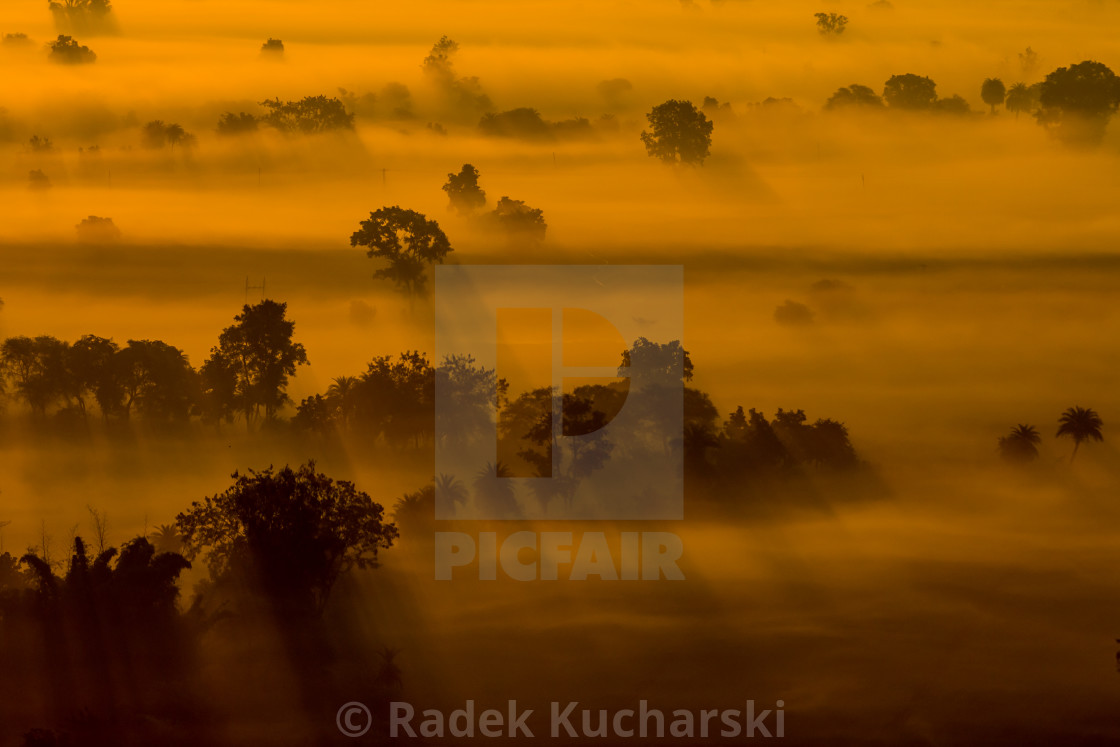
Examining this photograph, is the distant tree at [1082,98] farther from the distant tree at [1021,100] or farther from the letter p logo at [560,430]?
the letter p logo at [560,430]

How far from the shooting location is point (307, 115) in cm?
16925

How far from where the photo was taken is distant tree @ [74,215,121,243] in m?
149

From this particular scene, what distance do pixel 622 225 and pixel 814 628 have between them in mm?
92023

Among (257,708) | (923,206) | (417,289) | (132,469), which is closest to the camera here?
(257,708)

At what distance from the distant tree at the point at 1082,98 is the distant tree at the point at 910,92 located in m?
13.3

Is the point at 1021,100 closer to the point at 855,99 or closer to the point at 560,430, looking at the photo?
the point at 855,99

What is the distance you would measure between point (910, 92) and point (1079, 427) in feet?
256

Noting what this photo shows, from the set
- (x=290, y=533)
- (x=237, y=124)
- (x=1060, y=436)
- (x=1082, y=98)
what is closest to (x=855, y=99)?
(x=1082, y=98)

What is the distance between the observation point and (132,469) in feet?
325

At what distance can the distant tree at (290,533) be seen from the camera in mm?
70000

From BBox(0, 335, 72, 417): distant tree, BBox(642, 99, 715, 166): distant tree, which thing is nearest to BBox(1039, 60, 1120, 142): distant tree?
BBox(642, 99, 715, 166): distant tree

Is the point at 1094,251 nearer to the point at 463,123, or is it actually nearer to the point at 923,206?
the point at 923,206

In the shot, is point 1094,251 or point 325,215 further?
point 325,215

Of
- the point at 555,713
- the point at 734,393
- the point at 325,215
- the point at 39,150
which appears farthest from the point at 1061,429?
the point at 39,150
